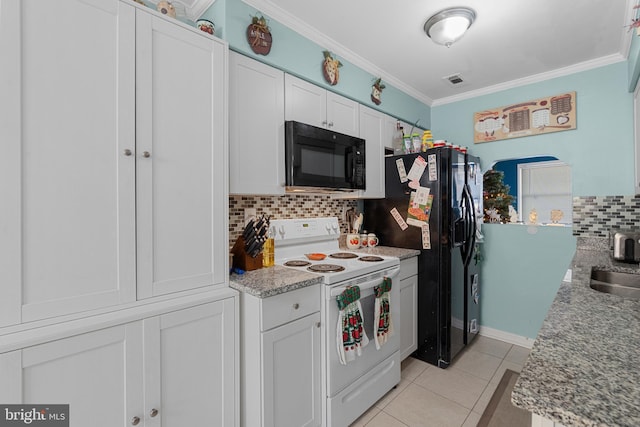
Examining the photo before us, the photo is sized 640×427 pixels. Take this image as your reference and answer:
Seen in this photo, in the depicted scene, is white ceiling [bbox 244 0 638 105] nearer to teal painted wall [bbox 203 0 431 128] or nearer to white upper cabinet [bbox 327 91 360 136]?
teal painted wall [bbox 203 0 431 128]

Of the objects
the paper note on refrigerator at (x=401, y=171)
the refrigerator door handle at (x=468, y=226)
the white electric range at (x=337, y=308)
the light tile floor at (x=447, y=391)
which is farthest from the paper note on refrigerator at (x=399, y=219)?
the light tile floor at (x=447, y=391)

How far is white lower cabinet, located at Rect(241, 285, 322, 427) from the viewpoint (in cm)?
143

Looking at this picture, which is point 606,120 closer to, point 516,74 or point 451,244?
point 516,74

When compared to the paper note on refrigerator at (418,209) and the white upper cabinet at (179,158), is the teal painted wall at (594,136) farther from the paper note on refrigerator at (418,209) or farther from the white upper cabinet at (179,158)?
the white upper cabinet at (179,158)

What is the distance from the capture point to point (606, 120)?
2416mm

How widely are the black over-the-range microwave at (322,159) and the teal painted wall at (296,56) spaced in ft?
1.28

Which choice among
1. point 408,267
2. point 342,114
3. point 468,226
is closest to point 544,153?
point 468,226

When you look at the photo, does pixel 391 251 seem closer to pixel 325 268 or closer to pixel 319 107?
pixel 325 268

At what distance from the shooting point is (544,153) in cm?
270

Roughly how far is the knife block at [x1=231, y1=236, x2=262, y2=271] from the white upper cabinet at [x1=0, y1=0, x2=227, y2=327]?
25cm

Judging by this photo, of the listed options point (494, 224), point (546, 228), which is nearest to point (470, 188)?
point (494, 224)

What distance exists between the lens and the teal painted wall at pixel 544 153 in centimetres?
238

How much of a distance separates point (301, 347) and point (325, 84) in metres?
1.76

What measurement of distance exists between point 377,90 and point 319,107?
767 millimetres
